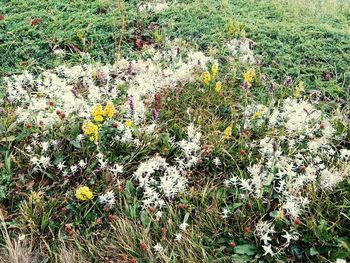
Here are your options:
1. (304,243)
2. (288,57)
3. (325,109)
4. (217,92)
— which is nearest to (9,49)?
(217,92)

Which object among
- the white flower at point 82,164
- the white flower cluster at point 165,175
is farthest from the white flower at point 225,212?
the white flower at point 82,164

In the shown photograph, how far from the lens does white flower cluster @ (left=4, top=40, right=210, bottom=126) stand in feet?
14.3

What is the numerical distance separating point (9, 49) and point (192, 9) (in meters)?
2.75

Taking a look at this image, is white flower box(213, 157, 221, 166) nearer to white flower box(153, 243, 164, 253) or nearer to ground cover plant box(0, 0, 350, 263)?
ground cover plant box(0, 0, 350, 263)

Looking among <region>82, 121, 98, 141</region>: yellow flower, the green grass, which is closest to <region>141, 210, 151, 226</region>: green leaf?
<region>82, 121, 98, 141</region>: yellow flower

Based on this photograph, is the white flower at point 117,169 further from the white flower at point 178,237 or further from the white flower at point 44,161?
the white flower at point 178,237

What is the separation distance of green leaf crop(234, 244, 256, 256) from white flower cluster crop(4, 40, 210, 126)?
5.19 feet

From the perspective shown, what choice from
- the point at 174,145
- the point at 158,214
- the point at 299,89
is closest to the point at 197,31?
the point at 299,89

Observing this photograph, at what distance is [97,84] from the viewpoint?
16.9 ft

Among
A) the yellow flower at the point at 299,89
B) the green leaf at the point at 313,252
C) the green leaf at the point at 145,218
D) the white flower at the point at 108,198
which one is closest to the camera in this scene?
the green leaf at the point at 313,252

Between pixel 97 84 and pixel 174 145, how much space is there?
1.53 meters

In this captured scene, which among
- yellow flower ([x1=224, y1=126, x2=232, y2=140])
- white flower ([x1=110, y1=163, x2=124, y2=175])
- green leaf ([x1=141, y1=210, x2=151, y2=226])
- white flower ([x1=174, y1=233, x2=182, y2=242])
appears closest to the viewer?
white flower ([x1=174, y1=233, x2=182, y2=242])

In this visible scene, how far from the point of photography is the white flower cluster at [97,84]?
4.36 meters

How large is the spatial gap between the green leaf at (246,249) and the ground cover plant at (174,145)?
2cm
